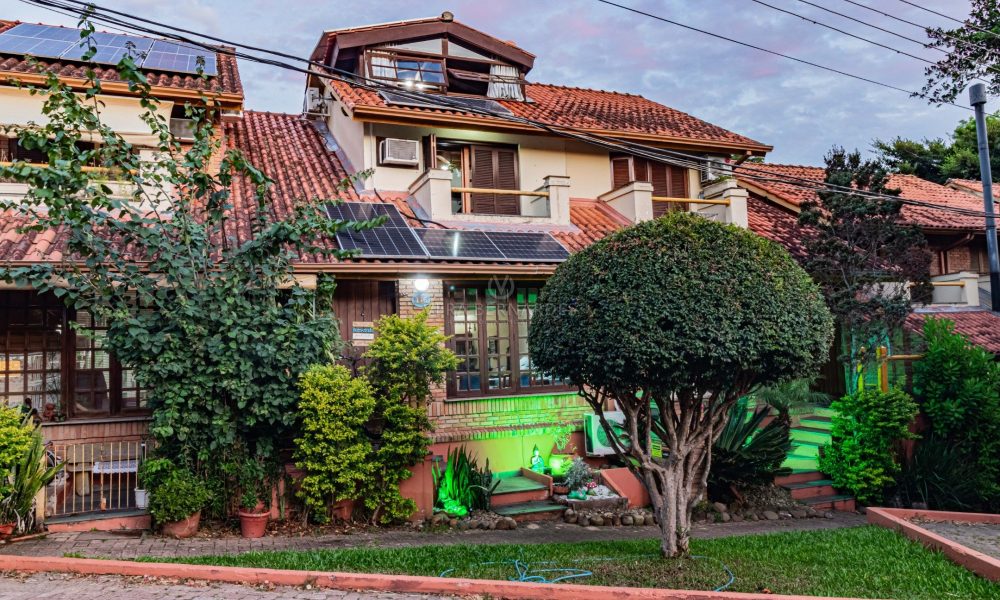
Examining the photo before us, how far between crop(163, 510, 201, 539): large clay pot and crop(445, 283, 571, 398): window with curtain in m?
4.44

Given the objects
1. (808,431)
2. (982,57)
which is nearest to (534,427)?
(808,431)

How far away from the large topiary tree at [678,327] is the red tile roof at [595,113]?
7229 mm

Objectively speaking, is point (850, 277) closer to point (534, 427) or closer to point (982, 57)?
point (534, 427)

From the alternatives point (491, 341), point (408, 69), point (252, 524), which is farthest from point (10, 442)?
point (408, 69)

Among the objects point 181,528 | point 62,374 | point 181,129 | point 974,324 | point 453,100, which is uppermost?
point 453,100

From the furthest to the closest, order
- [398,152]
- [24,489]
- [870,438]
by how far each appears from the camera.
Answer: [398,152] < [870,438] < [24,489]

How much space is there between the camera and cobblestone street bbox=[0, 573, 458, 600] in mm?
6223

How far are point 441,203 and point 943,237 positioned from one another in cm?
1321

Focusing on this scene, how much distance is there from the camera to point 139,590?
6.43 m

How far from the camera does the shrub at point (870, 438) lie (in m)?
11.3

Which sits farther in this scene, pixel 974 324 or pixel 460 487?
pixel 974 324

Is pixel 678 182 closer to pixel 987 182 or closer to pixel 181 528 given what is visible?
pixel 987 182

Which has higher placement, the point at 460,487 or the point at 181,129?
the point at 181,129

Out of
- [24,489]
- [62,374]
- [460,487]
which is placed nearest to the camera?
[24,489]
